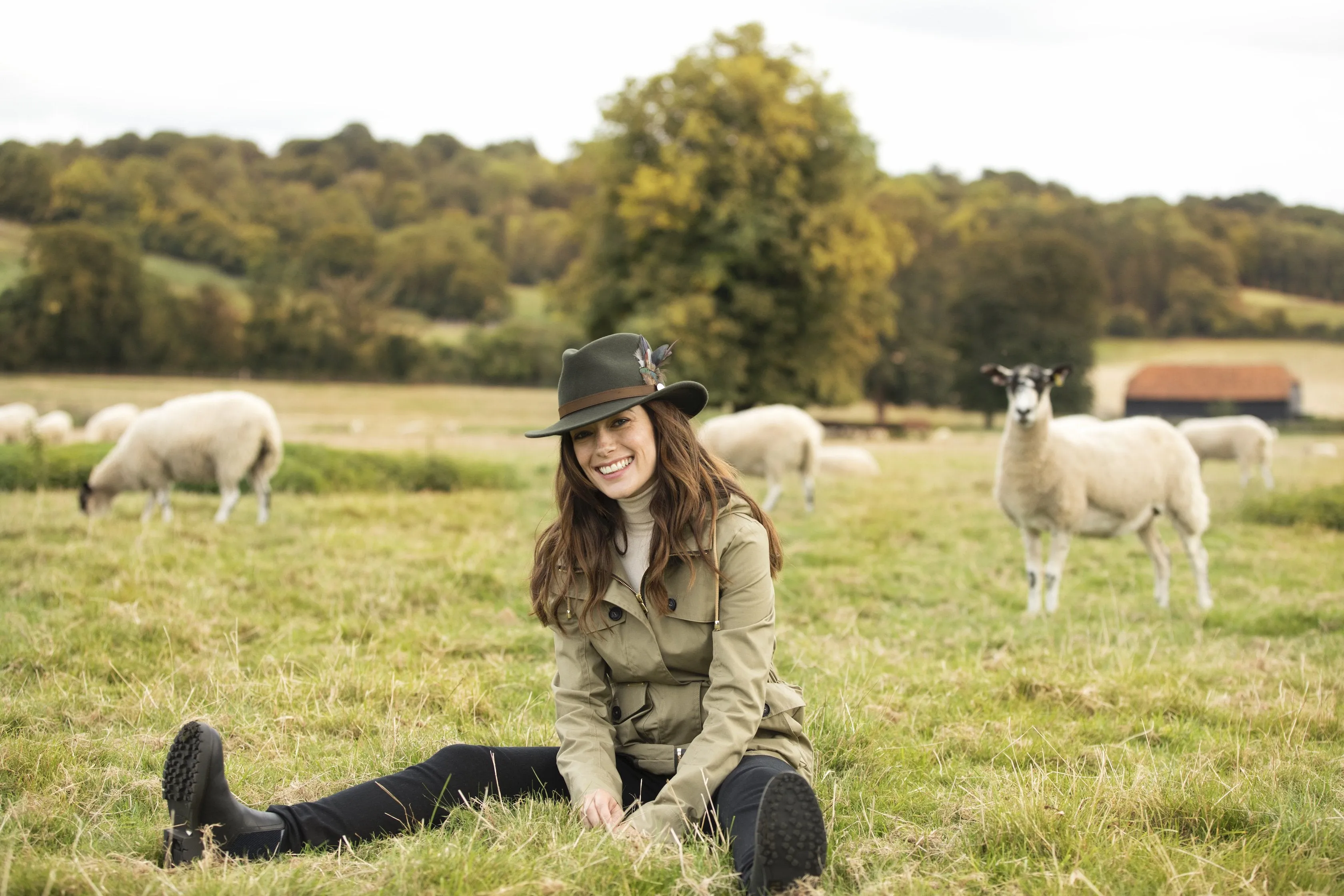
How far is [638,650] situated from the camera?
11.6 ft

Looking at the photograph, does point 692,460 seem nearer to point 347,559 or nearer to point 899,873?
point 899,873

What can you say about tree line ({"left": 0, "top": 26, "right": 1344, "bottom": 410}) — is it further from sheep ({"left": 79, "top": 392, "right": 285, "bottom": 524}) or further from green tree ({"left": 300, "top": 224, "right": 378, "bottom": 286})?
sheep ({"left": 79, "top": 392, "right": 285, "bottom": 524})

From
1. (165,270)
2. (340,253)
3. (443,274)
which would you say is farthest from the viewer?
(443,274)

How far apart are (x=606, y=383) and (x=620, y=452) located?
0.84 feet

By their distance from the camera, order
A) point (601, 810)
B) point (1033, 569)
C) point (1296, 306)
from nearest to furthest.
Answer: point (601, 810) < point (1033, 569) < point (1296, 306)

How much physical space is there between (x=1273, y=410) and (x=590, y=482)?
196 ft

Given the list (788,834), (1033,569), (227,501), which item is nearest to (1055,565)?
(1033,569)

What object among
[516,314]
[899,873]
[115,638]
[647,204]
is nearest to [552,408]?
[647,204]

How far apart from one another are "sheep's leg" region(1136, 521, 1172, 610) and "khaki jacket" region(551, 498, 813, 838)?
21.3 feet

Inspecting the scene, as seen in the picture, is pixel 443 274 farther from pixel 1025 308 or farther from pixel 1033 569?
pixel 1033 569

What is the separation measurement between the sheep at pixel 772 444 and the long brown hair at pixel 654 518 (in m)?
12.1

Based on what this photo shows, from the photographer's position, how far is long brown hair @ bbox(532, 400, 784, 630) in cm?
354

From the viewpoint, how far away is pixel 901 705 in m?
5.16

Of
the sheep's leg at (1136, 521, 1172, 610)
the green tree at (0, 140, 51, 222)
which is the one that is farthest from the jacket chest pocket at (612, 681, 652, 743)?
the green tree at (0, 140, 51, 222)
